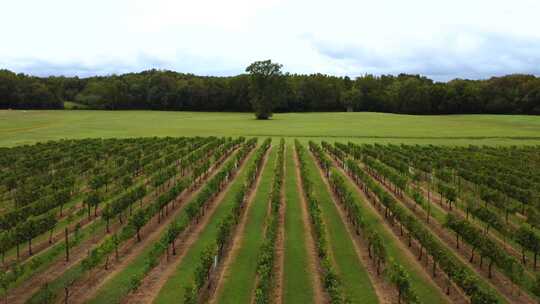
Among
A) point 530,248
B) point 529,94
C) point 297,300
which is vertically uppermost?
point 529,94

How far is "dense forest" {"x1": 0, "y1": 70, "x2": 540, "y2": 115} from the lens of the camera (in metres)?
125

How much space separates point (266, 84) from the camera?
108062mm

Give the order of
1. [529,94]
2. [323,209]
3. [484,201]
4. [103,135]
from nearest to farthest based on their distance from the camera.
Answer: [323,209] → [484,201] → [103,135] → [529,94]

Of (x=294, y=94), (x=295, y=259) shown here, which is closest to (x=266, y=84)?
(x=294, y=94)

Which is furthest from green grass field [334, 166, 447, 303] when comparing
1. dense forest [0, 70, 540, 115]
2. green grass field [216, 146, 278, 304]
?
dense forest [0, 70, 540, 115]

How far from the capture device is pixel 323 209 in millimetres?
25516

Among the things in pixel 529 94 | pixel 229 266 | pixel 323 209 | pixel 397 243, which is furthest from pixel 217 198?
pixel 529 94

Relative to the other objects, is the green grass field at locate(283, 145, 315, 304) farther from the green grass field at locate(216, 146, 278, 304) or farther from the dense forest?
the dense forest

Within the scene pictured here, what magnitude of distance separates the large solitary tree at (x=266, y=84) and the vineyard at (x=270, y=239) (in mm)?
70364

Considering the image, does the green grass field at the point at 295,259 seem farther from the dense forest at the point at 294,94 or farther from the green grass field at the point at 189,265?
the dense forest at the point at 294,94

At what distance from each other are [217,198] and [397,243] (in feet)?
42.4

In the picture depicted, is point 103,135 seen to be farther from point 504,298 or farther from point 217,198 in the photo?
point 504,298

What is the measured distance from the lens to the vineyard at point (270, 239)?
Result: 15.1 metres

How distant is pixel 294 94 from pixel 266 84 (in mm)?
31176
